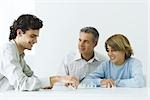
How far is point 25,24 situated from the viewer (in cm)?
105

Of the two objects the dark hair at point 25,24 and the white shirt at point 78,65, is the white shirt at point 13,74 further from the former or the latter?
the white shirt at point 78,65

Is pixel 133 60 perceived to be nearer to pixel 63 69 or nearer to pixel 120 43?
pixel 120 43

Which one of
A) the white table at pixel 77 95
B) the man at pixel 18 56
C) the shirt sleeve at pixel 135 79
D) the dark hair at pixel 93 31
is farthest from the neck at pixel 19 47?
the shirt sleeve at pixel 135 79

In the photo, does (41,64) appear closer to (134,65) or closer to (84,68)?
(84,68)

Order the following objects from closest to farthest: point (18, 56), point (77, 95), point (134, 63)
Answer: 1. point (77, 95)
2. point (18, 56)
3. point (134, 63)

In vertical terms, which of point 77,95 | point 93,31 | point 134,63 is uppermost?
point 93,31

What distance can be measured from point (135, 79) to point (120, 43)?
6.1 inches

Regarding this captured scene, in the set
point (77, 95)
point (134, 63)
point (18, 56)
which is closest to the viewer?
point (77, 95)

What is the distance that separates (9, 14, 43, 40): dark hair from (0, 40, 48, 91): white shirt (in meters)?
0.06

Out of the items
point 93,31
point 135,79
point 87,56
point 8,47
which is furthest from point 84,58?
point 8,47

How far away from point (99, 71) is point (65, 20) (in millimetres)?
250

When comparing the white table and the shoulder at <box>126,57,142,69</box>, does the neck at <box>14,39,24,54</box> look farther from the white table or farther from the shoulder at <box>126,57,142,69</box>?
the shoulder at <box>126,57,142,69</box>

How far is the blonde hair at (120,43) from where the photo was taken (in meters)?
1.15

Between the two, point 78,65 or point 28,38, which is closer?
point 28,38
